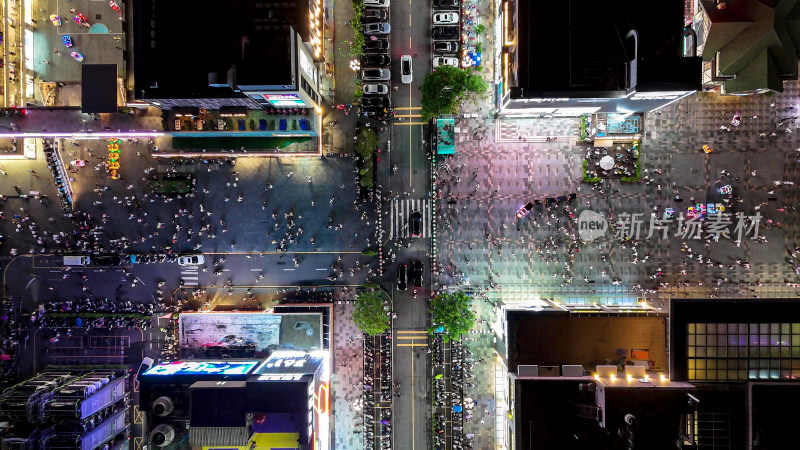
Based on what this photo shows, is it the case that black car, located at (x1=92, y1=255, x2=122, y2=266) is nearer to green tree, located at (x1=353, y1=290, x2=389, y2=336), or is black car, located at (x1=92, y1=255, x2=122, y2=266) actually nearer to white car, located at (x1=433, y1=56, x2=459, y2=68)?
green tree, located at (x1=353, y1=290, x2=389, y2=336)

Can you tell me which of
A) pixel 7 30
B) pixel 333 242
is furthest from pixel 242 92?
pixel 7 30

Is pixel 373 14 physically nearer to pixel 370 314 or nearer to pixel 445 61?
pixel 445 61

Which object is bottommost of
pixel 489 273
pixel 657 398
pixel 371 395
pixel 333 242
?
pixel 371 395

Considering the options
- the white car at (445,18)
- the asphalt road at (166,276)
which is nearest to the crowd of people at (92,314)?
the asphalt road at (166,276)

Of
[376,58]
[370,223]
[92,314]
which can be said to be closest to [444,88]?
[376,58]

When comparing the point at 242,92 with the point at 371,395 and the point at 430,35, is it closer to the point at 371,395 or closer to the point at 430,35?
the point at 430,35

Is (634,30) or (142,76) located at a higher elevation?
(634,30)

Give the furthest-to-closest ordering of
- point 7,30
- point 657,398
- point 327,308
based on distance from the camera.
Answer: point 327,308 → point 7,30 → point 657,398

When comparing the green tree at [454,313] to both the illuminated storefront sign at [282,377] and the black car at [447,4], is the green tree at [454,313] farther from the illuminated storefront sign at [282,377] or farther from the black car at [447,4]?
the black car at [447,4]
